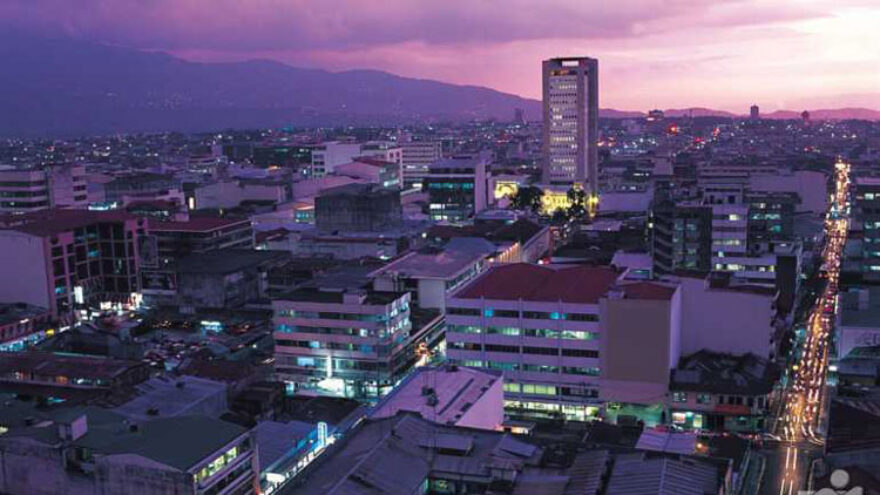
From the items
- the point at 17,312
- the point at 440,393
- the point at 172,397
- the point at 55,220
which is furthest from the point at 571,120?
the point at 172,397

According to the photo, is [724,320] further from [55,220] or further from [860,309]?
[55,220]

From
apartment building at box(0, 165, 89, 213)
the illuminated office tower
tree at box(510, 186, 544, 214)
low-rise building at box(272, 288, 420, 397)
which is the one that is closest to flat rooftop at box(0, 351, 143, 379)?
low-rise building at box(272, 288, 420, 397)

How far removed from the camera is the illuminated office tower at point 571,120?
103 meters

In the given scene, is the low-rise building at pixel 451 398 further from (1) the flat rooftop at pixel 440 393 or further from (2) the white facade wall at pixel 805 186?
(2) the white facade wall at pixel 805 186

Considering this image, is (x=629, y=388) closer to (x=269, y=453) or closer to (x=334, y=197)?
(x=269, y=453)

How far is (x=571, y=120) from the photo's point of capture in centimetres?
10388

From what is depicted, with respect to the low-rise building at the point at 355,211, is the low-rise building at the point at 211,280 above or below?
below

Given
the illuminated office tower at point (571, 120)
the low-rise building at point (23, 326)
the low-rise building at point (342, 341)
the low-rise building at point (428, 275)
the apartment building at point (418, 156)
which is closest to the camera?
the low-rise building at point (342, 341)

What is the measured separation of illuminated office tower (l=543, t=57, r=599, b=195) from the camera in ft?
338

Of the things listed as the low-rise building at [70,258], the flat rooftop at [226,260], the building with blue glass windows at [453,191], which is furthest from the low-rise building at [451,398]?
the building with blue glass windows at [453,191]

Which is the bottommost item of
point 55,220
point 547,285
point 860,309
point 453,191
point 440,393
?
point 440,393

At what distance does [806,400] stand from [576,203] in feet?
188

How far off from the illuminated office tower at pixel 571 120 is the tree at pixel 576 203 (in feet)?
16.6

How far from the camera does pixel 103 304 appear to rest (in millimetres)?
57031
